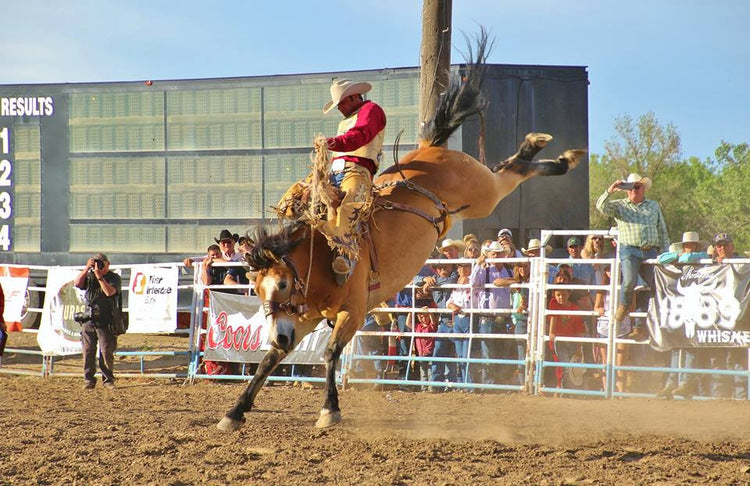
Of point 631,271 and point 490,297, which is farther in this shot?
point 490,297

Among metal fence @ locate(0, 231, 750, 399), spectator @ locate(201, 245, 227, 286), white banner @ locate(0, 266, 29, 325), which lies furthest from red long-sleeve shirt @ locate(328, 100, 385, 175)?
white banner @ locate(0, 266, 29, 325)

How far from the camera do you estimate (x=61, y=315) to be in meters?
12.3

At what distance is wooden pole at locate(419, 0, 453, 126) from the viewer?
10250 mm

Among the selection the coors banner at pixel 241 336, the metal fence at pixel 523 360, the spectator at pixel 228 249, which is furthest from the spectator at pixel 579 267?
the spectator at pixel 228 249

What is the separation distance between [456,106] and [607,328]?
3234 mm

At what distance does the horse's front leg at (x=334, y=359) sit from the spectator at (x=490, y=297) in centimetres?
382

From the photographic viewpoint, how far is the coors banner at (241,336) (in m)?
10.9

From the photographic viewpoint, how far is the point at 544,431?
7.10m

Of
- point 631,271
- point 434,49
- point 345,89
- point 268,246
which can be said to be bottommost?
point 631,271

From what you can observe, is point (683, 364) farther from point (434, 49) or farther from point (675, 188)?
point (675, 188)

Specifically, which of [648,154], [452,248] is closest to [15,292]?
[452,248]

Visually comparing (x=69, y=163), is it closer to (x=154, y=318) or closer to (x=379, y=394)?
(x=154, y=318)

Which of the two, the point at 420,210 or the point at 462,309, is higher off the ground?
the point at 420,210

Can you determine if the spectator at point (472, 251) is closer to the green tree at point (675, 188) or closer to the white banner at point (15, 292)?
the white banner at point (15, 292)
